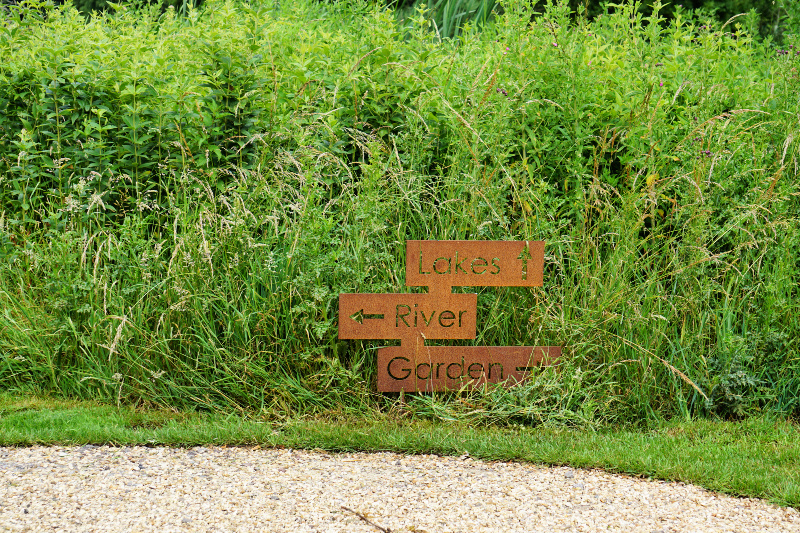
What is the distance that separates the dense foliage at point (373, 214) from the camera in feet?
13.6

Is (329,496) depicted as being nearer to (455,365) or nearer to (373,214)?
(455,365)

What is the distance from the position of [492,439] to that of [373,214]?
1.46m

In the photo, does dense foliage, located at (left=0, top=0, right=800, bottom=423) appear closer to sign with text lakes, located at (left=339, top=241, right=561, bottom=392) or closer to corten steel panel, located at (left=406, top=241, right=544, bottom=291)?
sign with text lakes, located at (left=339, top=241, right=561, bottom=392)

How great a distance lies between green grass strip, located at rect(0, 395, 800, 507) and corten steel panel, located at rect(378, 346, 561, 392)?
25 centimetres

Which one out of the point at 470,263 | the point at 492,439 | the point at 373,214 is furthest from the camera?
the point at 373,214

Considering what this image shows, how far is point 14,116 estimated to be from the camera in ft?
16.5

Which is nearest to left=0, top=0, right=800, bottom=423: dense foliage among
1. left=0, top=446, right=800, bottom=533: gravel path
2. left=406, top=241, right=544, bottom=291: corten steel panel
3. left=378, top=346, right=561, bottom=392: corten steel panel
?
left=378, top=346, right=561, bottom=392: corten steel panel

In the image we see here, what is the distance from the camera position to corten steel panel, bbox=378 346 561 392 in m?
4.09

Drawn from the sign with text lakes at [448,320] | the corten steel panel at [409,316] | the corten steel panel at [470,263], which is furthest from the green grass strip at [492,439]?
the corten steel panel at [470,263]

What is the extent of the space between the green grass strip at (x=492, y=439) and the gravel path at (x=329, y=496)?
0.07m

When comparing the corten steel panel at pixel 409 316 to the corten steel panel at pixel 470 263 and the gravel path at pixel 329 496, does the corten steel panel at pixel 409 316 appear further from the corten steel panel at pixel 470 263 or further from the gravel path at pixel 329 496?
the gravel path at pixel 329 496

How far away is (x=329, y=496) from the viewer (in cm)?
309

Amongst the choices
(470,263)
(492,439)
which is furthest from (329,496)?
(470,263)

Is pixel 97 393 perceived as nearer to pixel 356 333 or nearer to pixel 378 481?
pixel 356 333
